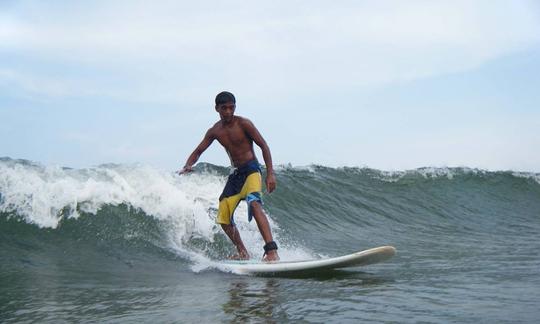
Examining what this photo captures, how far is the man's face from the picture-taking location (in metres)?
6.27

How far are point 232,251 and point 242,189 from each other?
1629 millimetres

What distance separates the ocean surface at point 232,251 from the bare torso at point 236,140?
4.19ft

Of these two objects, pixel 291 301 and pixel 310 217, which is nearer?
pixel 291 301

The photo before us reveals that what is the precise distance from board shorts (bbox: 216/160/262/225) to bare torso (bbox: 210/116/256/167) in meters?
0.09

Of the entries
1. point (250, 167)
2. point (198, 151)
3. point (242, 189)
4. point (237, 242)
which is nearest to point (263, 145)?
point (250, 167)

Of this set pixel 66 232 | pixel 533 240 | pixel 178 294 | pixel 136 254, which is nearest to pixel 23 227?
pixel 66 232

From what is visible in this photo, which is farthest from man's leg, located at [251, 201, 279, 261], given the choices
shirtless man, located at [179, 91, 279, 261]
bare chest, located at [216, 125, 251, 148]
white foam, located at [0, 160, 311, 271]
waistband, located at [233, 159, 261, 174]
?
white foam, located at [0, 160, 311, 271]

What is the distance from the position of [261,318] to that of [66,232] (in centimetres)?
472

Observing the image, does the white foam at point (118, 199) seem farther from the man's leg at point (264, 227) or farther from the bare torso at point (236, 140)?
the bare torso at point (236, 140)

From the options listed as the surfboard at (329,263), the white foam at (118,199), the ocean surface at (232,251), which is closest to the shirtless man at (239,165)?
the surfboard at (329,263)

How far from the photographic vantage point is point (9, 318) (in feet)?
12.9

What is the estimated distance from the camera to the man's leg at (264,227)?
6117mm

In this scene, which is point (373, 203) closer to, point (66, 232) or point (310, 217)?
point (310, 217)

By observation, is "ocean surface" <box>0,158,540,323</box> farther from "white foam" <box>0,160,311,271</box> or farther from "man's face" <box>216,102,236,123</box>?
"man's face" <box>216,102,236,123</box>
